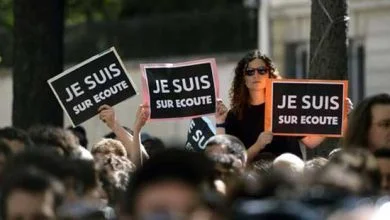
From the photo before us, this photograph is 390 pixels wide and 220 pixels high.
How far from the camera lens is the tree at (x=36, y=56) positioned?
1419cm

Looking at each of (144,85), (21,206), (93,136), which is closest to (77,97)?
(144,85)

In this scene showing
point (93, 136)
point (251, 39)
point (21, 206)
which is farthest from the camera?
point (251, 39)

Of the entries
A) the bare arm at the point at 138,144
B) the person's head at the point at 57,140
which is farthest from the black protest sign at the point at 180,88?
the person's head at the point at 57,140

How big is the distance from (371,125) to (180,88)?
3635 mm

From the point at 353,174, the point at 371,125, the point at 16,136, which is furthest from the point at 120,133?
the point at 353,174

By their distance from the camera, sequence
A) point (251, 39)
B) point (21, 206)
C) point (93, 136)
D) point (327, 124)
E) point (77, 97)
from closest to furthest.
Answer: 1. point (21, 206)
2. point (327, 124)
3. point (77, 97)
4. point (93, 136)
5. point (251, 39)

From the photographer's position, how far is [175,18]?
25.8m

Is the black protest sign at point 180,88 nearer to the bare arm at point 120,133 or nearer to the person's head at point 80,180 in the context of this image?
the bare arm at point 120,133

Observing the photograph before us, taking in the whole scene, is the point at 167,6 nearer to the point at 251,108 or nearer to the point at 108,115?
the point at 108,115

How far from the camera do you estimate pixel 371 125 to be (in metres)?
8.23

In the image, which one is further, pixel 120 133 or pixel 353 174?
pixel 120 133

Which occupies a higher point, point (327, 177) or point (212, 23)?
point (327, 177)

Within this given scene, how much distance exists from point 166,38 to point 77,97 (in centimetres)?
1375

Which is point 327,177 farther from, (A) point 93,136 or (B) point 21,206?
(A) point 93,136
